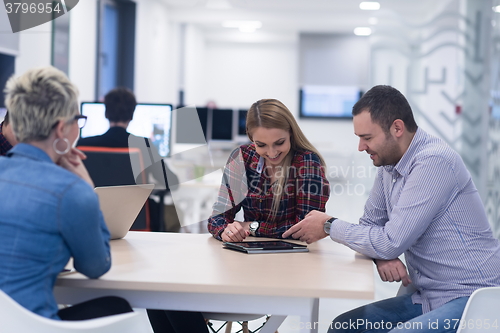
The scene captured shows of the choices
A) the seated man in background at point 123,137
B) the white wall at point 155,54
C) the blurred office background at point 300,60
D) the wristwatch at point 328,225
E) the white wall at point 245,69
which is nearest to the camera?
the wristwatch at point 328,225

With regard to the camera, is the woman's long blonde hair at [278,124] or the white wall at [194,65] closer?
the woman's long blonde hair at [278,124]

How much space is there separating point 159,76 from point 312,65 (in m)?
3.37

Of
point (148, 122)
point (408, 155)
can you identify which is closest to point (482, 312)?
point (408, 155)

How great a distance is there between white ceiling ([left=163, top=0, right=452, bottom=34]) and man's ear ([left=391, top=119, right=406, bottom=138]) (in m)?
5.59

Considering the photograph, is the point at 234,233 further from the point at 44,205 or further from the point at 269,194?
the point at 44,205

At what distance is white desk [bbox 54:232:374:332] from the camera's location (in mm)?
1352

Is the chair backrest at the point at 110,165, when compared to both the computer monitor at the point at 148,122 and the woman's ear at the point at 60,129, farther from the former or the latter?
the woman's ear at the point at 60,129

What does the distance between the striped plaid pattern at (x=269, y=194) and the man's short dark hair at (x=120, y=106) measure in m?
1.61

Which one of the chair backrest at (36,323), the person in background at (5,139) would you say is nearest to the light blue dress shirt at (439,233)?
the chair backrest at (36,323)

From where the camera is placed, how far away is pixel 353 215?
6.80 meters

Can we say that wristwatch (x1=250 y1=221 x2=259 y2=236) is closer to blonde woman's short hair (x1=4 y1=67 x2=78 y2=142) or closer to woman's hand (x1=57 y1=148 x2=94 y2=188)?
woman's hand (x1=57 y1=148 x2=94 y2=188)

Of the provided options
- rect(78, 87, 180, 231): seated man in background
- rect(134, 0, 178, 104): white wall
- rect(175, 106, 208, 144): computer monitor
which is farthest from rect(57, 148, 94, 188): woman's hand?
rect(134, 0, 178, 104): white wall

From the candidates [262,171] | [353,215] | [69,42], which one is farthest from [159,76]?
[262,171]

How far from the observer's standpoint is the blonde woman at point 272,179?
2141 millimetres
